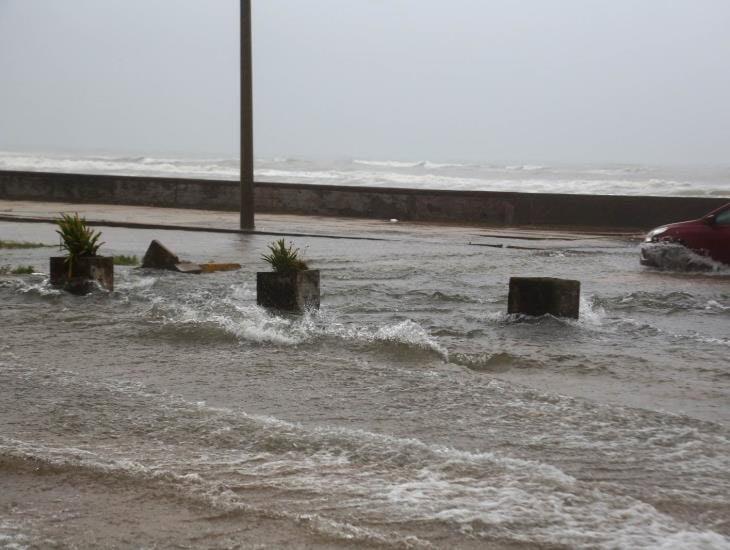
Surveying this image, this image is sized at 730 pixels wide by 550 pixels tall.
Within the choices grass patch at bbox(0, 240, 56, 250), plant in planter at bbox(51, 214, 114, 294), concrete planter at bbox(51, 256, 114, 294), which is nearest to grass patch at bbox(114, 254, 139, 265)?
grass patch at bbox(0, 240, 56, 250)

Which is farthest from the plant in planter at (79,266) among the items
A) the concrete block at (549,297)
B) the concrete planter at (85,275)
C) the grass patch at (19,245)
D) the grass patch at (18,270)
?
the grass patch at (19,245)

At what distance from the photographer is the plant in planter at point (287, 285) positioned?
10.3 metres

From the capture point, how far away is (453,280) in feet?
44.2

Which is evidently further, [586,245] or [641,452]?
[586,245]

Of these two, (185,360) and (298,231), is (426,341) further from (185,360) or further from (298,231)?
(298,231)

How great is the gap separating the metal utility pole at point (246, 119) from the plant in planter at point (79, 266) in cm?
1071

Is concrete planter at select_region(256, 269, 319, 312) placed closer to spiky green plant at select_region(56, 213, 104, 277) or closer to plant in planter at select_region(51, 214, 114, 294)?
plant in planter at select_region(51, 214, 114, 294)

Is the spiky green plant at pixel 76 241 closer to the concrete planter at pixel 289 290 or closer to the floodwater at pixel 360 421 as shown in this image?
the floodwater at pixel 360 421

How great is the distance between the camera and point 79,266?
1152 centimetres

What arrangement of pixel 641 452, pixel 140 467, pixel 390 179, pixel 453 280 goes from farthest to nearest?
pixel 390 179 → pixel 453 280 → pixel 641 452 → pixel 140 467

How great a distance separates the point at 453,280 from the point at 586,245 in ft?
23.0

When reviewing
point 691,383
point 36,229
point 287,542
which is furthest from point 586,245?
point 287,542

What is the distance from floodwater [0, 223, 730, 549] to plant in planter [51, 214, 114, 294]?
0.26 metres

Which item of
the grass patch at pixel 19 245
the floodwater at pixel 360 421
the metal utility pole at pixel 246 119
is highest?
the metal utility pole at pixel 246 119
